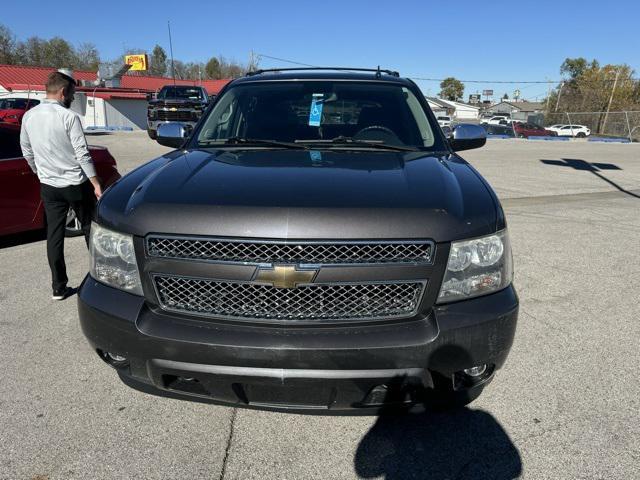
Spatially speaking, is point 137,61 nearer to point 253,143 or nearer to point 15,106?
point 15,106

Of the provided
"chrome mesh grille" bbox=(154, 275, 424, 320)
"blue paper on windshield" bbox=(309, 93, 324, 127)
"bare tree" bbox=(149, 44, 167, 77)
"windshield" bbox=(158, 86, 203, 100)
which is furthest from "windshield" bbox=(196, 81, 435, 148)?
"bare tree" bbox=(149, 44, 167, 77)

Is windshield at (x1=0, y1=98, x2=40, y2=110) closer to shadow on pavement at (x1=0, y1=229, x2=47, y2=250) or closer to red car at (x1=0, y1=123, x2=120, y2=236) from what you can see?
shadow on pavement at (x1=0, y1=229, x2=47, y2=250)

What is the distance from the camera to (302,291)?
2.16m

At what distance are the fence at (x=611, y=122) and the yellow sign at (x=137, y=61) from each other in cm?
5020

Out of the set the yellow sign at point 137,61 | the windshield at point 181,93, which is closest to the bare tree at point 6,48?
the yellow sign at point 137,61

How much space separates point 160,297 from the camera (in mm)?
2291

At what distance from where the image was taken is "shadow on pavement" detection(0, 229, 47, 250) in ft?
20.5

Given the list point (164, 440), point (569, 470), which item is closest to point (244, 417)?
point (164, 440)

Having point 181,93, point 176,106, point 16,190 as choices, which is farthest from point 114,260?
point 181,93

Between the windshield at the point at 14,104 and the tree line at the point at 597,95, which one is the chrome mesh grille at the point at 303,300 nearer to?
the windshield at the point at 14,104

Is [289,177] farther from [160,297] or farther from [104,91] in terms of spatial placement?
[104,91]

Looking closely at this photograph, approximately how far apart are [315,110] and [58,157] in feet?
7.24

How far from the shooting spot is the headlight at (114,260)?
232 cm

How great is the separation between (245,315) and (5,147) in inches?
201
